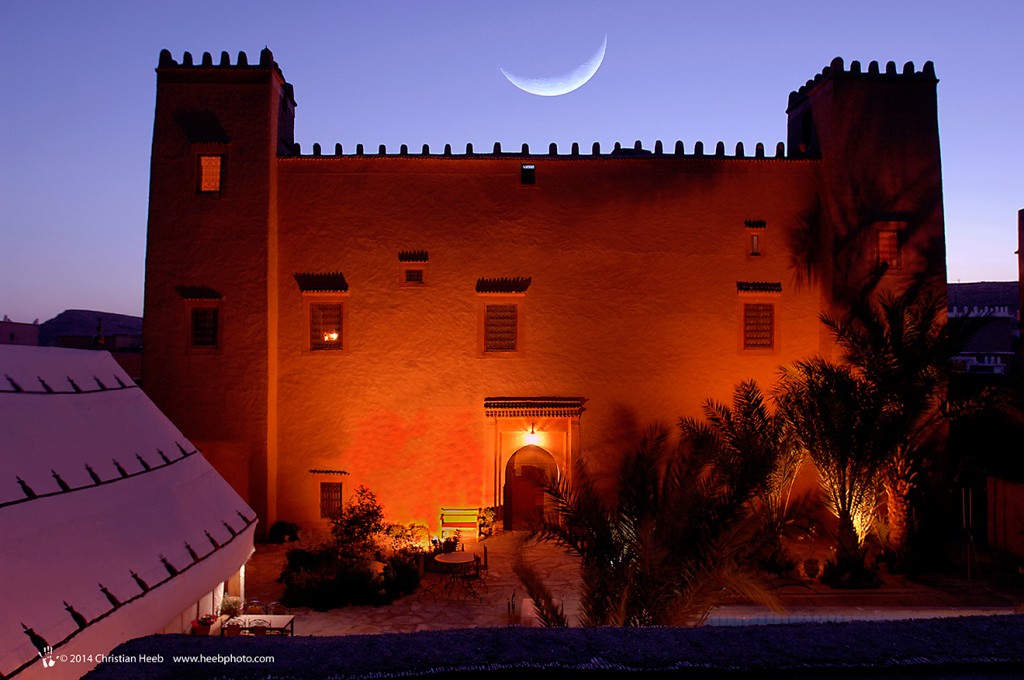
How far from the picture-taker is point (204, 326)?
1550 cm

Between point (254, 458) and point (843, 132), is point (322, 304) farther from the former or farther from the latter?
point (843, 132)

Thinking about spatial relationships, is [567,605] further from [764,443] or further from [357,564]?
[764,443]

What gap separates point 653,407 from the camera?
16.1 metres

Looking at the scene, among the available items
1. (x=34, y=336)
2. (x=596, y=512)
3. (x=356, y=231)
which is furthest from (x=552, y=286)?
(x=34, y=336)

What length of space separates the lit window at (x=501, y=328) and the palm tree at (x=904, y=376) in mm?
6695

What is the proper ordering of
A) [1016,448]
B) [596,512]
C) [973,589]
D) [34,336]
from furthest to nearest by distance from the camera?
1. [34,336]
2. [1016,448]
3. [973,589]
4. [596,512]

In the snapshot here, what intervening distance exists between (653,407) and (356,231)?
7.80m

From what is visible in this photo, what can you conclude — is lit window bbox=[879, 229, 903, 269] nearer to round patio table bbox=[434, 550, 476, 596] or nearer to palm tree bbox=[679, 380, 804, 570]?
palm tree bbox=[679, 380, 804, 570]

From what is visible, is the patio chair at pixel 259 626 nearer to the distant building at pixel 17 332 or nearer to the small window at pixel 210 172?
the small window at pixel 210 172

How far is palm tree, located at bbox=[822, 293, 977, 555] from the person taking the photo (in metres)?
12.2

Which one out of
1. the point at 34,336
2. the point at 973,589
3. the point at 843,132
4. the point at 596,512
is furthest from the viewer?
the point at 34,336

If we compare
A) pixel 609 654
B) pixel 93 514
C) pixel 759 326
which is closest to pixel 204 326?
pixel 93 514

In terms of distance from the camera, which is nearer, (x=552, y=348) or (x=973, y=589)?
(x=973, y=589)

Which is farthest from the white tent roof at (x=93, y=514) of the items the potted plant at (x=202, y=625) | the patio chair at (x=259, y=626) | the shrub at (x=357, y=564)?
the shrub at (x=357, y=564)
